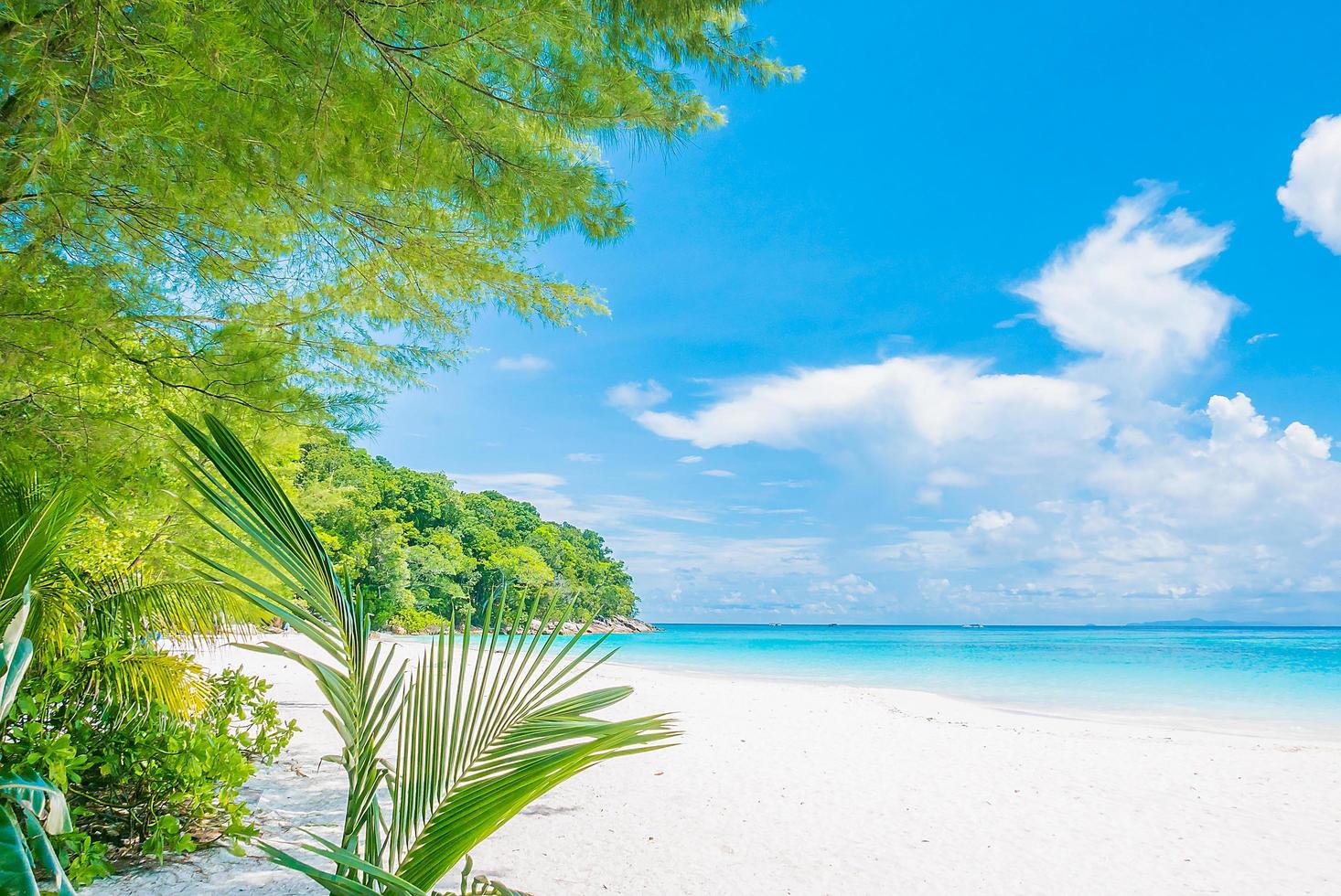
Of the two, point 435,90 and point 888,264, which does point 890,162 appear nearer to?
point 888,264

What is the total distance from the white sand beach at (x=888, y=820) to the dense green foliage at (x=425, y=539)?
604 cm

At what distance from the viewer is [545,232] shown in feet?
11.1

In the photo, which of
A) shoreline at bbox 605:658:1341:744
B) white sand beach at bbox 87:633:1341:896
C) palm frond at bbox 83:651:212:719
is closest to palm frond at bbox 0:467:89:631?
palm frond at bbox 83:651:212:719

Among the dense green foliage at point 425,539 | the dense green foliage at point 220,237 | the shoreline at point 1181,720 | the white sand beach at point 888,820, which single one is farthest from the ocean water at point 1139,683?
the dense green foliage at point 220,237

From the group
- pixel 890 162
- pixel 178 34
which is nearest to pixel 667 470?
pixel 890 162

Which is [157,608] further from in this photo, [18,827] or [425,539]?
[425,539]

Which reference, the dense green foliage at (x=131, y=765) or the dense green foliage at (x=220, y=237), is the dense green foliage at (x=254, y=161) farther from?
the dense green foliage at (x=131, y=765)

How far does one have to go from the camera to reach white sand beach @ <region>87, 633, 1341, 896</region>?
3.57 m

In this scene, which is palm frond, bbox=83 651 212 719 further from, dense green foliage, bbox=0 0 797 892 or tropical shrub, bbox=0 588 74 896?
tropical shrub, bbox=0 588 74 896

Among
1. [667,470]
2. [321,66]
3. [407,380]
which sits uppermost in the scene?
[667,470]

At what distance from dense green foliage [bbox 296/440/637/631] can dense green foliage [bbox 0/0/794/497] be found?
20.1ft

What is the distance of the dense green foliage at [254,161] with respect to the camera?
231cm

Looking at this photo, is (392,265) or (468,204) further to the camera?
(392,265)

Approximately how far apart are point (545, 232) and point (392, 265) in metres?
1.19
